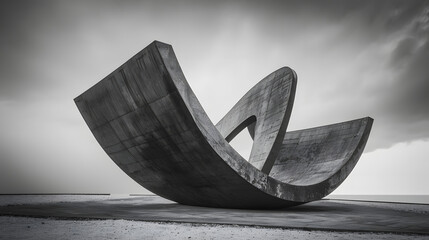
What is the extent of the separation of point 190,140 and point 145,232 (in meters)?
3.21

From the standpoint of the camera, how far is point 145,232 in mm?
5742

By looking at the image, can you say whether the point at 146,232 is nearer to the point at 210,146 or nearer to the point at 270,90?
the point at 210,146

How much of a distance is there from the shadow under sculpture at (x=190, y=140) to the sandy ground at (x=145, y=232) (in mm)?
2551

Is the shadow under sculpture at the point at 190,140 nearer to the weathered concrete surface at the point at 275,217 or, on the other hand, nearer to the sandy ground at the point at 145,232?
the weathered concrete surface at the point at 275,217

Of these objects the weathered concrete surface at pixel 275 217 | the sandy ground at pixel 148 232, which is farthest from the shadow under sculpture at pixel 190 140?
the sandy ground at pixel 148 232

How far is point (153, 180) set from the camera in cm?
1161

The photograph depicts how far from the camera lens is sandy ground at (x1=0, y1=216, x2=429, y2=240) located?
5.32 metres

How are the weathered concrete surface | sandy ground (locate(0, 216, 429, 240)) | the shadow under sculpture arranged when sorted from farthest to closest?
the shadow under sculpture < the weathered concrete surface < sandy ground (locate(0, 216, 429, 240))

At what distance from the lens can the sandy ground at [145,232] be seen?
5.32 metres

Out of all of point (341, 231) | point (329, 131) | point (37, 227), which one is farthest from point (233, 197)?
point (329, 131)

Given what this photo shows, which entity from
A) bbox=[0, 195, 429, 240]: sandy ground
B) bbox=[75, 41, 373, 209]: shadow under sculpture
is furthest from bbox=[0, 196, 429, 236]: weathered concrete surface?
bbox=[75, 41, 373, 209]: shadow under sculpture

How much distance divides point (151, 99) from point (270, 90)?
6319 millimetres

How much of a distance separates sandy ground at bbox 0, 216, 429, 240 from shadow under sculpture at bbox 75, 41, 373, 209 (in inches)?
100

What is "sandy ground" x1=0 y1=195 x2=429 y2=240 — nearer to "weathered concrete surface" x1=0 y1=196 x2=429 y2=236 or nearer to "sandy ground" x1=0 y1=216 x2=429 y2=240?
"sandy ground" x1=0 y1=216 x2=429 y2=240
